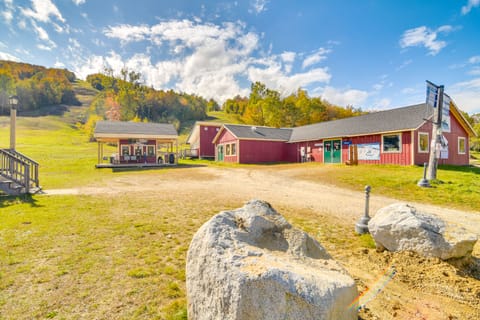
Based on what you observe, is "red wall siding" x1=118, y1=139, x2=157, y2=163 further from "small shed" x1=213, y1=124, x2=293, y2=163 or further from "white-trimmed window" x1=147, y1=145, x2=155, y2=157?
"small shed" x1=213, y1=124, x2=293, y2=163

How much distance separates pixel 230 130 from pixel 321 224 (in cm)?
2230

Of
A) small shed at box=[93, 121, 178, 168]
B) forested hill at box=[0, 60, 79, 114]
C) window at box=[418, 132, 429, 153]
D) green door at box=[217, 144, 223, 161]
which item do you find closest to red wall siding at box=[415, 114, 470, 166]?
window at box=[418, 132, 429, 153]

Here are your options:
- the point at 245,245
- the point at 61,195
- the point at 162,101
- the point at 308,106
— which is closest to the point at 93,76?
the point at 162,101

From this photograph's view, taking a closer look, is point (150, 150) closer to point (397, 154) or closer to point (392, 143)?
point (392, 143)

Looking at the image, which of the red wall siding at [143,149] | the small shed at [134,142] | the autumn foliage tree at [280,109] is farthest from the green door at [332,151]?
the autumn foliage tree at [280,109]

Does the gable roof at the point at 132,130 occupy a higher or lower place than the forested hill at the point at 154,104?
lower

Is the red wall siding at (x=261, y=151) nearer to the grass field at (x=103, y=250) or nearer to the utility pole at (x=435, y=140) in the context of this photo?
the utility pole at (x=435, y=140)

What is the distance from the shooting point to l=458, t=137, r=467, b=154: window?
20.5 meters

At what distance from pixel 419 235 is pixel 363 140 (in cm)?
1825

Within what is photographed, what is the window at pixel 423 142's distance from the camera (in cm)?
1730

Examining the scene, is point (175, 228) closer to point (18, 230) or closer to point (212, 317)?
point (18, 230)

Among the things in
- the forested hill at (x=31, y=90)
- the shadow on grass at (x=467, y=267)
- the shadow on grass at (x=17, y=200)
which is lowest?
the shadow on grass at (x=467, y=267)

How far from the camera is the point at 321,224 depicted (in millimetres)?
5867

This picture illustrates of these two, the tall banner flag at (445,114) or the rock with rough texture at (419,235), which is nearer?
the rock with rough texture at (419,235)
